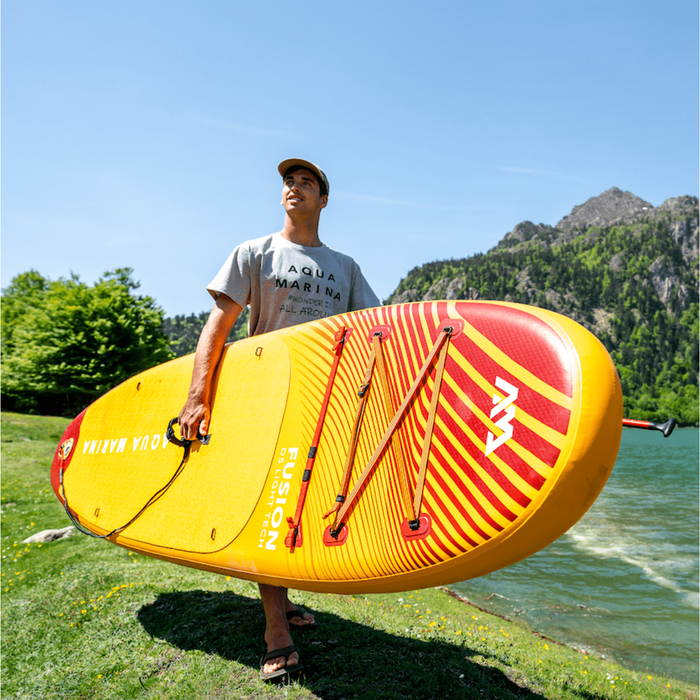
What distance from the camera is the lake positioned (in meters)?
7.64

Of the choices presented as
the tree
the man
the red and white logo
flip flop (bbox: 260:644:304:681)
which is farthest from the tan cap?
the tree

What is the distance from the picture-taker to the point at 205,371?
3129 millimetres

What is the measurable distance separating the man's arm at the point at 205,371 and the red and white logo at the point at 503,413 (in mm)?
1710

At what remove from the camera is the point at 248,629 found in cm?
356

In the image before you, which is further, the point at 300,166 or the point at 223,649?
the point at 223,649

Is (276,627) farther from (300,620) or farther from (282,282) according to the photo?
(282,282)

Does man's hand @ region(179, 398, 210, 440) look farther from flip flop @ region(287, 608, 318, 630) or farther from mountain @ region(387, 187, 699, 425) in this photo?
mountain @ region(387, 187, 699, 425)

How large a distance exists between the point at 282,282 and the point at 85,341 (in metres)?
28.2

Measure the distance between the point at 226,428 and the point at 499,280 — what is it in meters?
177

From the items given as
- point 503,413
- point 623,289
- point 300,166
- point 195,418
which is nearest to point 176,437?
point 195,418

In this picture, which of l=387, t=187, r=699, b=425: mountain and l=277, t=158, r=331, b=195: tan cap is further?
l=387, t=187, r=699, b=425: mountain

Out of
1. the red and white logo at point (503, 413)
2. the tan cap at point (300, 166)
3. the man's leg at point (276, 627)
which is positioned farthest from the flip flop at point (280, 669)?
the tan cap at point (300, 166)

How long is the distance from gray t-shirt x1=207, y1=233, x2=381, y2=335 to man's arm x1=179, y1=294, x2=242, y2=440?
0.10 metres

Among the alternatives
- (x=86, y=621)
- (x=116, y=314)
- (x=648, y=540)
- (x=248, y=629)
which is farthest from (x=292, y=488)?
(x=116, y=314)
